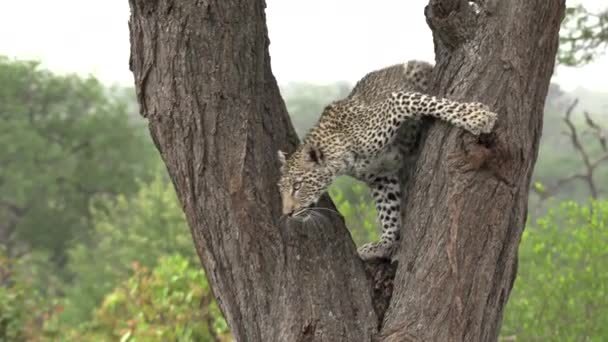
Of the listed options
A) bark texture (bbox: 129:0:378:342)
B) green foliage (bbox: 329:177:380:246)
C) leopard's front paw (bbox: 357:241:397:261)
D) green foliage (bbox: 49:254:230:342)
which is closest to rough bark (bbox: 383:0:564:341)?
bark texture (bbox: 129:0:378:342)

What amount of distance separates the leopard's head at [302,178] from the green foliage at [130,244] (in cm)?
1483

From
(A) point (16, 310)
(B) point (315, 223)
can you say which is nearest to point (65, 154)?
(A) point (16, 310)

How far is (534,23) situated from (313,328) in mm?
1884

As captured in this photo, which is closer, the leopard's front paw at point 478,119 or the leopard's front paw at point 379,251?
the leopard's front paw at point 478,119

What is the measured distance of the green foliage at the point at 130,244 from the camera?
22422mm

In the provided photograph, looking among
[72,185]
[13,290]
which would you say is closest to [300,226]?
[13,290]

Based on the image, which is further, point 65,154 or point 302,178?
point 65,154

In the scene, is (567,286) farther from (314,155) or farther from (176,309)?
(314,155)

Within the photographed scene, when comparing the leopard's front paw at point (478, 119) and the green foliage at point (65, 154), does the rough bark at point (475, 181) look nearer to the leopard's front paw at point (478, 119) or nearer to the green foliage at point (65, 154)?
the leopard's front paw at point (478, 119)

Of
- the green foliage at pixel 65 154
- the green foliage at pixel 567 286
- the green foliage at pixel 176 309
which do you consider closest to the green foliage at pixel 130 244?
the green foliage at pixel 65 154

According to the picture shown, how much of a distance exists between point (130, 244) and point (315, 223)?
21831 mm

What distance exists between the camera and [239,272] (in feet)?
15.0

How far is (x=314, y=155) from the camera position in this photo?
5477mm

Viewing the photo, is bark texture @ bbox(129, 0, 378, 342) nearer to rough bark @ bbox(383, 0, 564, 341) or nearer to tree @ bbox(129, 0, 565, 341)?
tree @ bbox(129, 0, 565, 341)
